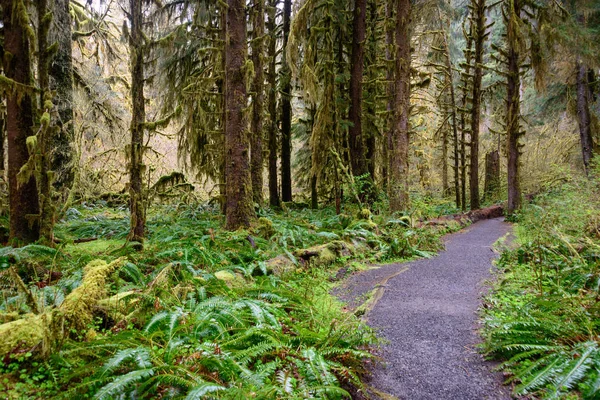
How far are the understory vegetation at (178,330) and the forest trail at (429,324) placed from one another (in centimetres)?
31

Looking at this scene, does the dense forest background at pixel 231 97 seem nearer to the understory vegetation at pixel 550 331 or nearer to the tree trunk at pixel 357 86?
the tree trunk at pixel 357 86

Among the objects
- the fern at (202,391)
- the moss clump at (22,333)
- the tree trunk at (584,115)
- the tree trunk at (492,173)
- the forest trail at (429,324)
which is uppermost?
the tree trunk at (584,115)

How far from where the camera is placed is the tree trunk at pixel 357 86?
11977 millimetres

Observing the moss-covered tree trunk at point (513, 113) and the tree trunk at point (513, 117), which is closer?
the moss-covered tree trunk at point (513, 113)

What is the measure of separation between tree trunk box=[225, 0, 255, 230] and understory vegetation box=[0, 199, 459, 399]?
162cm

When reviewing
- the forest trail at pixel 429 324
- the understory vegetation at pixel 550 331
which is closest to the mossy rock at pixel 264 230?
the forest trail at pixel 429 324

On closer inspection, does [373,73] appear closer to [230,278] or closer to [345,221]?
[345,221]

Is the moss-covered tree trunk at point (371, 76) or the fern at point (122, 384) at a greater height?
the moss-covered tree trunk at point (371, 76)

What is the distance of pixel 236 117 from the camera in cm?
767

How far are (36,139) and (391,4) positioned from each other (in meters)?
10.6

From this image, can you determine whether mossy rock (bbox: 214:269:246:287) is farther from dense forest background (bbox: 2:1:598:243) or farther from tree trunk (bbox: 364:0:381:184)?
tree trunk (bbox: 364:0:381:184)

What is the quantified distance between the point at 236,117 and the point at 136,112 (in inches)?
79.4

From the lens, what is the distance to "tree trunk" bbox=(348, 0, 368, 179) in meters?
12.0

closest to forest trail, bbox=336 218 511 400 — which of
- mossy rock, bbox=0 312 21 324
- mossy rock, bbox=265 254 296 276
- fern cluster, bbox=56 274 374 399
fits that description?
fern cluster, bbox=56 274 374 399
